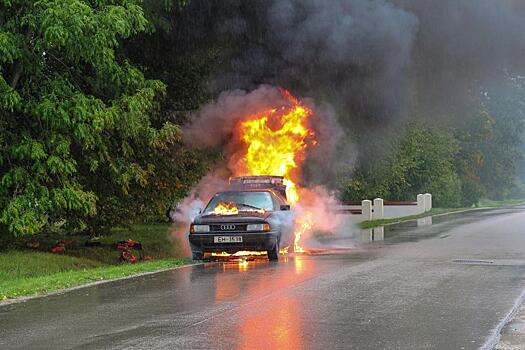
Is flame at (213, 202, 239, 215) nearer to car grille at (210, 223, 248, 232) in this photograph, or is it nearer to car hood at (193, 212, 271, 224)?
car hood at (193, 212, 271, 224)

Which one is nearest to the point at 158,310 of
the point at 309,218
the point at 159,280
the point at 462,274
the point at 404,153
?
the point at 159,280

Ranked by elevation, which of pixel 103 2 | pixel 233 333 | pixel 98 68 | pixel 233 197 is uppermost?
pixel 103 2

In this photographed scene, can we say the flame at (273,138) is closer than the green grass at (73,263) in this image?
No

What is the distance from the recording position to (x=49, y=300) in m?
9.82

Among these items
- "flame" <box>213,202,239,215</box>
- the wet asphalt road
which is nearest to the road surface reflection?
the wet asphalt road

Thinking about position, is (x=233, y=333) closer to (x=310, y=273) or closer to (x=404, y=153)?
(x=310, y=273)

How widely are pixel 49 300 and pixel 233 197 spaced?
287 inches

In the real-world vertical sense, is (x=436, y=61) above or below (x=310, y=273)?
above

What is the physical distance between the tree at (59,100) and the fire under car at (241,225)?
7.13ft

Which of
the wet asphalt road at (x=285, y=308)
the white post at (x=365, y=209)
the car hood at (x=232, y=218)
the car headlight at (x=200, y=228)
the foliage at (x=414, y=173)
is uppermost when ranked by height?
the foliage at (x=414, y=173)

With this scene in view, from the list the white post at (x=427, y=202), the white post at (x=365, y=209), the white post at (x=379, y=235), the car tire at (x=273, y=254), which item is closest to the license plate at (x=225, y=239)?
the car tire at (x=273, y=254)

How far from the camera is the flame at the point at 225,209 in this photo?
15.8 m

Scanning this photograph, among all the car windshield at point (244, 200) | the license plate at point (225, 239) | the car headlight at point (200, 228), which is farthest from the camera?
the car windshield at point (244, 200)

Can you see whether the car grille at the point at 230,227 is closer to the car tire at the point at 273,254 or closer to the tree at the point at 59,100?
the car tire at the point at 273,254
